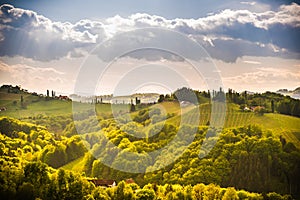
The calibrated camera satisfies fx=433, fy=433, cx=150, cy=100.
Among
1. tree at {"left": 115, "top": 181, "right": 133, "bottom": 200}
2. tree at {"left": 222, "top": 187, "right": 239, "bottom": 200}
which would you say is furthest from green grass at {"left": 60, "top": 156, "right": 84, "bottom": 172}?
tree at {"left": 222, "top": 187, "right": 239, "bottom": 200}

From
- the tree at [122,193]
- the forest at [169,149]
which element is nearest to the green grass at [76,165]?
the forest at [169,149]

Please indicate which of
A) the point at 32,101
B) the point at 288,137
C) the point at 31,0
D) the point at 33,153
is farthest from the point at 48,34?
the point at 288,137

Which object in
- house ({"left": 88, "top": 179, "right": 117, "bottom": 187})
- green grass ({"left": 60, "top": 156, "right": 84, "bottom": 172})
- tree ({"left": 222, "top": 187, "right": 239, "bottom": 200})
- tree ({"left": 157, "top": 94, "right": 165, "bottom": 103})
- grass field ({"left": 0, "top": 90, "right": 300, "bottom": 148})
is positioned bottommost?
tree ({"left": 222, "top": 187, "right": 239, "bottom": 200})

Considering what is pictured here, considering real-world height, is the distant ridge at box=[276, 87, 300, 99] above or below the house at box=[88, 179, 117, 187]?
above

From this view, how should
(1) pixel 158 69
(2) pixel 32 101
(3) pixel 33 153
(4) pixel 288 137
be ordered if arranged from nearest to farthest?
1. (1) pixel 158 69
2. (4) pixel 288 137
3. (3) pixel 33 153
4. (2) pixel 32 101

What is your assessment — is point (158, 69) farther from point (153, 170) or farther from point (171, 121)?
point (153, 170)

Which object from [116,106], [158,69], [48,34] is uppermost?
[48,34]

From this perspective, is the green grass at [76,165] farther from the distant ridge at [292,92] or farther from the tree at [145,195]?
the distant ridge at [292,92]

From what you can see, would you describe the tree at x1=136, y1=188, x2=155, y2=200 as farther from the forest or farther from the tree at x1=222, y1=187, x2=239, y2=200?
the tree at x1=222, y1=187, x2=239, y2=200

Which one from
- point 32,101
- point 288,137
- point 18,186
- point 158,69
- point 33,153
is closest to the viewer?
point 18,186
